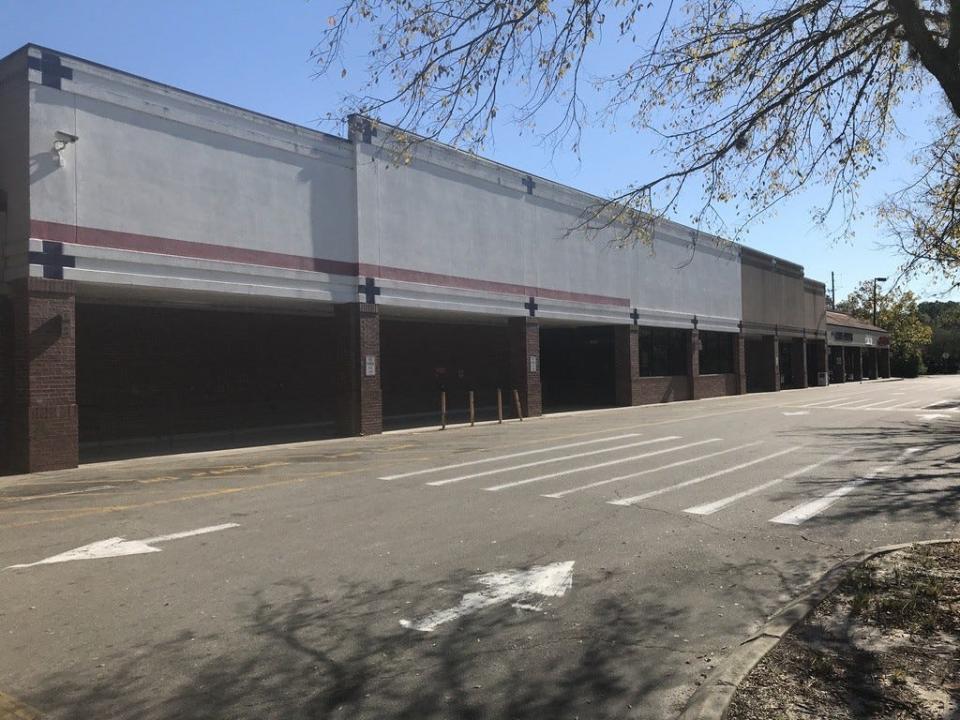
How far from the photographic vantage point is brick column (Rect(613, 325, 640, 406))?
32.2 metres

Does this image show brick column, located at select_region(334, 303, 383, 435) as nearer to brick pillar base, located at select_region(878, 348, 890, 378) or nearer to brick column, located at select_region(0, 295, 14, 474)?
brick column, located at select_region(0, 295, 14, 474)

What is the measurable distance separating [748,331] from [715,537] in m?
37.6

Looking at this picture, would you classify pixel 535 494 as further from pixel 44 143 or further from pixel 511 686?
A: pixel 44 143

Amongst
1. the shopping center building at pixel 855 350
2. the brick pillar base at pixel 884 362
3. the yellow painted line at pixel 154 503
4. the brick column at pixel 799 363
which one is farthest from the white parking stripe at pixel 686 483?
the brick pillar base at pixel 884 362

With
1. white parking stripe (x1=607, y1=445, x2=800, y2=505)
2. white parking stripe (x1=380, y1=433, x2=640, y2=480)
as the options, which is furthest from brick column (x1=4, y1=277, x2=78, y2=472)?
white parking stripe (x1=607, y1=445, x2=800, y2=505)

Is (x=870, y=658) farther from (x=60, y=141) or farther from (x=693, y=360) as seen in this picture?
(x=693, y=360)

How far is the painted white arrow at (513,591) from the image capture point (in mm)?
5520

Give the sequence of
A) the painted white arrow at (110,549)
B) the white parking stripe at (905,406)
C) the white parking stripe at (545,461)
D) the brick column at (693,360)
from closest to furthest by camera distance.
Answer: the painted white arrow at (110,549) < the white parking stripe at (545,461) < the white parking stripe at (905,406) < the brick column at (693,360)

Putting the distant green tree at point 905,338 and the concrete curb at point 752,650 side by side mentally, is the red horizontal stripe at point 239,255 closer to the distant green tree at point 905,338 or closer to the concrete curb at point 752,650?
the concrete curb at point 752,650

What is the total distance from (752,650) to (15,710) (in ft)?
14.1

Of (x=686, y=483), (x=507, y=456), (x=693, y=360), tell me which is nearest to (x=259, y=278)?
(x=507, y=456)

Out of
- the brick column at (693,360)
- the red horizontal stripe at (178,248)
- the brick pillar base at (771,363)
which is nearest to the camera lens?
the red horizontal stripe at (178,248)

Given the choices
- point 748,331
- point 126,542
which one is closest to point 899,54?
point 126,542

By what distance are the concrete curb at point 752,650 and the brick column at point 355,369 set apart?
14.9m
